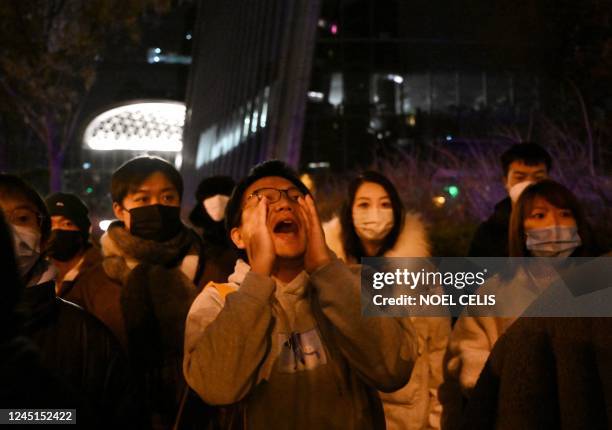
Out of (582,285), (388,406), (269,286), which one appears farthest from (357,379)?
(388,406)


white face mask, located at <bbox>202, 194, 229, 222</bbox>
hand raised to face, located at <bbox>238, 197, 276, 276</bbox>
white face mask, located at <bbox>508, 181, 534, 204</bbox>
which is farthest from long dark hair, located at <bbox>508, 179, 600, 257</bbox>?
white face mask, located at <bbox>202, 194, 229, 222</bbox>

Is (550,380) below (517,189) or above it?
below

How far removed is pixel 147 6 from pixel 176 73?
30476 millimetres

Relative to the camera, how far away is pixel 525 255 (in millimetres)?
3391

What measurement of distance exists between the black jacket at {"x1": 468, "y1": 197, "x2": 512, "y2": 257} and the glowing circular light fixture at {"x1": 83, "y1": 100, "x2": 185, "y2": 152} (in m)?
35.8

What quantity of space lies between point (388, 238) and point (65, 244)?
203 cm

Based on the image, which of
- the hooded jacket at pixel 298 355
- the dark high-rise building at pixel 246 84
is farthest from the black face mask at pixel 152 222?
the dark high-rise building at pixel 246 84

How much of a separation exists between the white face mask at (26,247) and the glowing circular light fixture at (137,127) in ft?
122

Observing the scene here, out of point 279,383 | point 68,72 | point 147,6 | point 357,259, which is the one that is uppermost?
point 147,6

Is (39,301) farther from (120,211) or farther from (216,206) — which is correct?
(216,206)

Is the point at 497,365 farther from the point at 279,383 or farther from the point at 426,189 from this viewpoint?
the point at 426,189

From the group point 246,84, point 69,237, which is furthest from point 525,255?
point 246,84

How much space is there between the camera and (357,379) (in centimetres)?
254

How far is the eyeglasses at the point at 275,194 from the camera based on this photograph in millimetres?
2656
